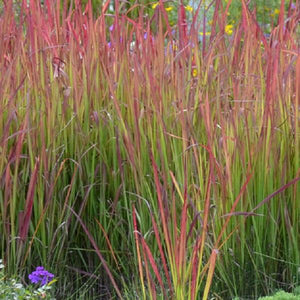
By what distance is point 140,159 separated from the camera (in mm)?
2639

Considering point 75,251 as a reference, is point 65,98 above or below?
above

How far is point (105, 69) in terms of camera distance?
2.76 metres

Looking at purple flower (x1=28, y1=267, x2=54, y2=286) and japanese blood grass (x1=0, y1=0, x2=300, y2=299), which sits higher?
japanese blood grass (x1=0, y1=0, x2=300, y2=299)

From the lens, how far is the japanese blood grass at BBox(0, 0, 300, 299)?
2.49 meters

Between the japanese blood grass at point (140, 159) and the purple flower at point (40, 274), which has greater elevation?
the japanese blood grass at point (140, 159)

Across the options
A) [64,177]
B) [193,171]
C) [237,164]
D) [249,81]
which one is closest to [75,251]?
[64,177]

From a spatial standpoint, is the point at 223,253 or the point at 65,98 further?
the point at 65,98

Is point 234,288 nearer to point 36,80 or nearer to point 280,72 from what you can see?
point 280,72

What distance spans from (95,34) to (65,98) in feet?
1.21

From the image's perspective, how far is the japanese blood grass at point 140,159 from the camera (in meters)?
2.49

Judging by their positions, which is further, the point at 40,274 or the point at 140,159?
the point at 140,159

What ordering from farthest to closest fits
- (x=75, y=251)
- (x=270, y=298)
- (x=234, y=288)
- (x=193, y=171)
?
1. (x=75, y=251)
2. (x=193, y=171)
3. (x=234, y=288)
4. (x=270, y=298)

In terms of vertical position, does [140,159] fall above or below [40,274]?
above

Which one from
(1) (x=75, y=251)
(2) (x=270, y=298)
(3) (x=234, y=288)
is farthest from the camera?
(1) (x=75, y=251)
